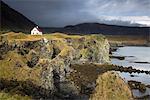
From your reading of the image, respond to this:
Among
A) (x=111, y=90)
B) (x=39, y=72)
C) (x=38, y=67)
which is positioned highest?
(x=111, y=90)

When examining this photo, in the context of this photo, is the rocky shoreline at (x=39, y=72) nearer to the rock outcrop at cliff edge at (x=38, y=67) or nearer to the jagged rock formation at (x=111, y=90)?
the rock outcrop at cliff edge at (x=38, y=67)

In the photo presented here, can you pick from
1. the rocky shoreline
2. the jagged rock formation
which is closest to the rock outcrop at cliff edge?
the rocky shoreline

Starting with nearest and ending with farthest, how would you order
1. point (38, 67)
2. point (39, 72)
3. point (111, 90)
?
point (111, 90) → point (39, 72) → point (38, 67)

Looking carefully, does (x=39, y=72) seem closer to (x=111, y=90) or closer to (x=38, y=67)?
(x=38, y=67)

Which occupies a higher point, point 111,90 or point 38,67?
point 111,90

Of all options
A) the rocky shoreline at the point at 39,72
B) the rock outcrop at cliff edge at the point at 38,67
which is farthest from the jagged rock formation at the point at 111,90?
the rock outcrop at cliff edge at the point at 38,67

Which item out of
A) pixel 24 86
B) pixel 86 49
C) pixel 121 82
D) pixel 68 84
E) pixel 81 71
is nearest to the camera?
pixel 121 82

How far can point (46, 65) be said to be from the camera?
5647cm

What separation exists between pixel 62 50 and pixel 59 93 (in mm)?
16582

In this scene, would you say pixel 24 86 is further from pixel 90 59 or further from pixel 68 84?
pixel 90 59

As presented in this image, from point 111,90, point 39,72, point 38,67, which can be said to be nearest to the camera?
point 111,90

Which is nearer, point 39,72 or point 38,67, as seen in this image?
point 39,72

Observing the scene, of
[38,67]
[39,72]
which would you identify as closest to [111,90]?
[39,72]

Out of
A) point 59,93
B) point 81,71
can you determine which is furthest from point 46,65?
point 81,71
